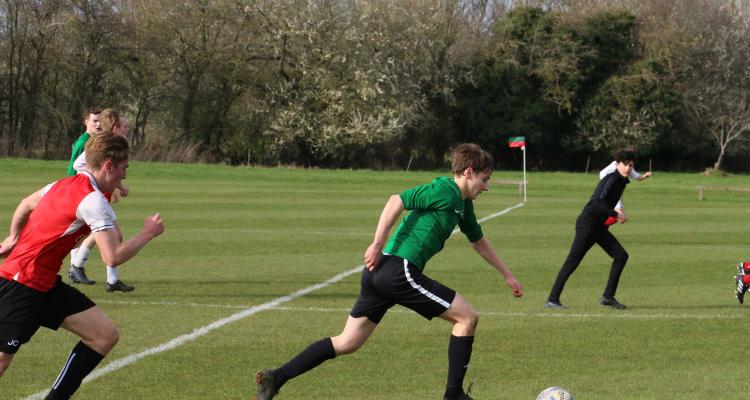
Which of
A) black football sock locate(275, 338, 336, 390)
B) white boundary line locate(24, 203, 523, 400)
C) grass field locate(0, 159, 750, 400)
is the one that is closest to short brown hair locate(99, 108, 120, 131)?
grass field locate(0, 159, 750, 400)

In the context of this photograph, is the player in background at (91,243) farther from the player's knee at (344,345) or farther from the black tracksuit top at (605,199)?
the black tracksuit top at (605,199)

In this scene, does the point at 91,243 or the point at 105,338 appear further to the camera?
the point at 91,243

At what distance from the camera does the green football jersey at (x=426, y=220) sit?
24.5 ft

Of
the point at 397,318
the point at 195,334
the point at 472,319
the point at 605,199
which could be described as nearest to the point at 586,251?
the point at 605,199

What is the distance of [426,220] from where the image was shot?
7543mm

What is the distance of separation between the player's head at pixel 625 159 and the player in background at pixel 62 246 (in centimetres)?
721

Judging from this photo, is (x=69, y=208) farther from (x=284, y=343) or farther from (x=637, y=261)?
(x=637, y=261)

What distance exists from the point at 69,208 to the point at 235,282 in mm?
7891

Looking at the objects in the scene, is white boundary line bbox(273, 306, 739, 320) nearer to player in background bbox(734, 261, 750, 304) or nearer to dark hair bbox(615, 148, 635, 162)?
player in background bbox(734, 261, 750, 304)

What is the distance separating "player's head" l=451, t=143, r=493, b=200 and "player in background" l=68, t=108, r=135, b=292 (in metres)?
4.84

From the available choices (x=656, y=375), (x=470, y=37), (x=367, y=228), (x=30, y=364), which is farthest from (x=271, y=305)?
(x=470, y=37)

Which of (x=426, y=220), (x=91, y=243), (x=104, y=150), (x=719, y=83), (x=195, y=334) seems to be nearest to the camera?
(x=104, y=150)

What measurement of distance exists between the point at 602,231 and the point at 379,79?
43.5m

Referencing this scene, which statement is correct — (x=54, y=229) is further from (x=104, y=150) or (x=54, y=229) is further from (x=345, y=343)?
(x=345, y=343)
